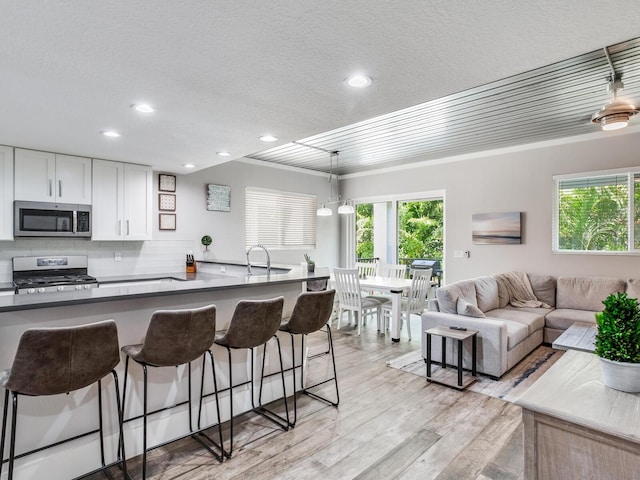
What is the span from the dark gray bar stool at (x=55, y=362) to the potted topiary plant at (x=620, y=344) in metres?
2.23

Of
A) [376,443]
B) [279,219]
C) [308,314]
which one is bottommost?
[376,443]

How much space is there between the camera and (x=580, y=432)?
1.30 m

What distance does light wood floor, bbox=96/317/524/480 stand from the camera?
85.0 inches

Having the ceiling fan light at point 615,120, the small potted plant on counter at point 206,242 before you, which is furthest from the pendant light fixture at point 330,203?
the ceiling fan light at point 615,120

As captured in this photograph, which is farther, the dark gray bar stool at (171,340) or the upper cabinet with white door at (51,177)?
the upper cabinet with white door at (51,177)

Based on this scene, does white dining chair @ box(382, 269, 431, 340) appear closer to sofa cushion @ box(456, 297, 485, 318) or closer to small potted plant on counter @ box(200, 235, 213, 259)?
sofa cushion @ box(456, 297, 485, 318)

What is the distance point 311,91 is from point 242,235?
3926 millimetres

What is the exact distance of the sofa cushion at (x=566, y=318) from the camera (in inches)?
169

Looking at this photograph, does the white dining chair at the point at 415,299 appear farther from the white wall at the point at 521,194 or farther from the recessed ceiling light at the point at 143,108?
the recessed ceiling light at the point at 143,108

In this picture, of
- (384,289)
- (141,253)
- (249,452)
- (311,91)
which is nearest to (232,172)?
(141,253)

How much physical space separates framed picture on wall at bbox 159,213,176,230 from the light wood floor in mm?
3119

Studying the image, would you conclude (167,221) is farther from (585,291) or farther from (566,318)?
(585,291)

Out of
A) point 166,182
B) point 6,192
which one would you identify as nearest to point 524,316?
point 166,182

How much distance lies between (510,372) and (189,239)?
4.40 meters
